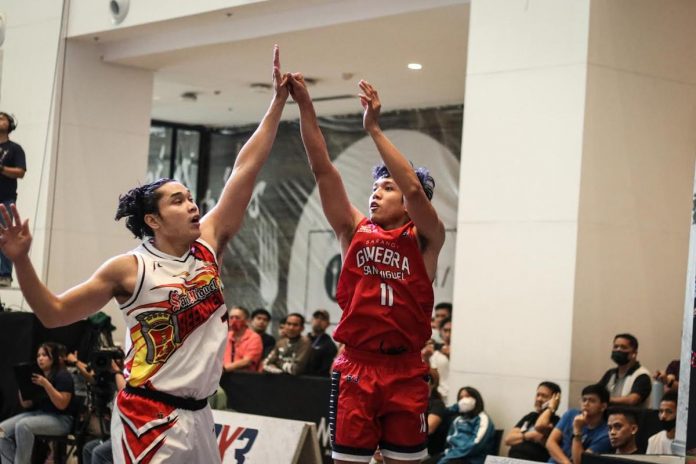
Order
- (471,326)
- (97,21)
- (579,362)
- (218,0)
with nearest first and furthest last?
(579,362) → (471,326) → (218,0) → (97,21)

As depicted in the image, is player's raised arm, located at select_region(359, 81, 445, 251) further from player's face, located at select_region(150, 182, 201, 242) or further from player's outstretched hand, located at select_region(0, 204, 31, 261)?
player's outstretched hand, located at select_region(0, 204, 31, 261)

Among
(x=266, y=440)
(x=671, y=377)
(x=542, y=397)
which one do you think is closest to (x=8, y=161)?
(x=266, y=440)

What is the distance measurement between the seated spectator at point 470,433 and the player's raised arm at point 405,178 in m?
3.92

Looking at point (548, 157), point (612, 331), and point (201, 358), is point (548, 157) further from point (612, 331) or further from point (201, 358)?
point (201, 358)

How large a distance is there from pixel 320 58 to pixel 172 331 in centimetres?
899

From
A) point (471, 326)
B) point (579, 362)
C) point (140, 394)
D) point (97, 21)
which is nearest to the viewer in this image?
point (140, 394)

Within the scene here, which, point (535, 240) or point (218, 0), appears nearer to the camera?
point (535, 240)

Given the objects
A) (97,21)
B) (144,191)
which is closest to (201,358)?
(144,191)

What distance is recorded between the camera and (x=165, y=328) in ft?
12.6

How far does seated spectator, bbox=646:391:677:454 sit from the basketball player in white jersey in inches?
157

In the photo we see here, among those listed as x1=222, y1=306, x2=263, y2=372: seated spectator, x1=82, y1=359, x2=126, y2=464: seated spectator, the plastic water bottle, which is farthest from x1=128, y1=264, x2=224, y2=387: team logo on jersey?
x1=222, y1=306, x2=263, y2=372: seated spectator

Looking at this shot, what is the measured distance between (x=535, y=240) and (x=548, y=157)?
650 millimetres

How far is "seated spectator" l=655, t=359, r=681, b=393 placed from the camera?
7551mm

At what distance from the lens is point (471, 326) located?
8.71 meters
